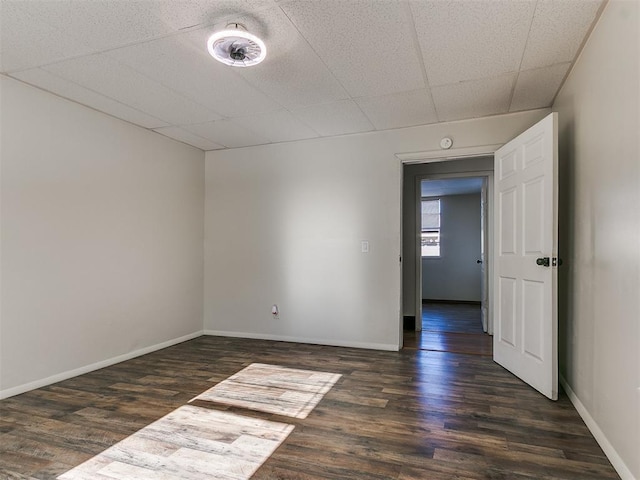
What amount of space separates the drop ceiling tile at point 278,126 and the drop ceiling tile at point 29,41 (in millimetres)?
1594

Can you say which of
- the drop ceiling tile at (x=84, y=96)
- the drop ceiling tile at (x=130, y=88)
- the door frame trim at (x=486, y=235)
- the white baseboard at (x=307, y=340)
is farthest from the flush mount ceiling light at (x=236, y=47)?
the door frame trim at (x=486, y=235)

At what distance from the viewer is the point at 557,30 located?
227 centimetres

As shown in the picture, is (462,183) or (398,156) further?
(462,183)

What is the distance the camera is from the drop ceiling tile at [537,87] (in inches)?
111

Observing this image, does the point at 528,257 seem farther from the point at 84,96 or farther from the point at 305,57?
the point at 84,96

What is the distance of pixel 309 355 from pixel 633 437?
9.03ft

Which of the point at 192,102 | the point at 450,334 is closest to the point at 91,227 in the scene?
the point at 192,102

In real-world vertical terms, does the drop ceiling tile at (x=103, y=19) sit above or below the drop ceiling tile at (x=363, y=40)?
below

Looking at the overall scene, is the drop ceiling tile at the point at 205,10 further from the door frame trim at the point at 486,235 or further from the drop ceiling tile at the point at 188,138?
the door frame trim at the point at 486,235

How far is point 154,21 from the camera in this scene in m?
2.18

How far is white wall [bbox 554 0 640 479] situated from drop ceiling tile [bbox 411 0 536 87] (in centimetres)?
43

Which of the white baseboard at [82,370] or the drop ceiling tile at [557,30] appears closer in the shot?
the drop ceiling tile at [557,30]

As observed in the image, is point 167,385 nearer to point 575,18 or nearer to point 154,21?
point 154,21

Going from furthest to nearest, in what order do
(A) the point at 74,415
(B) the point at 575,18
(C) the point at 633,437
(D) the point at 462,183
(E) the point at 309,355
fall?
(D) the point at 462,183 → (E) the point at 309,355 → (A) the point at 74,415 → (B) the point at 575,18 → (C) the point at 633,437
